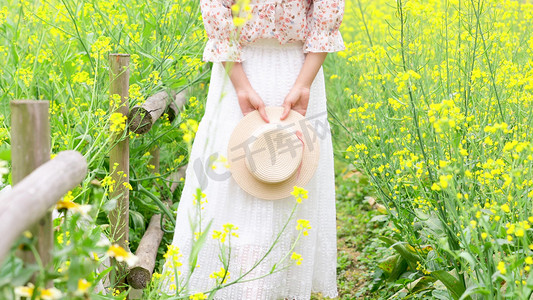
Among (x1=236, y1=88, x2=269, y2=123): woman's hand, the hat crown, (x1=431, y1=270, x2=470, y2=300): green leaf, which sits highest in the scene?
(x1=236, y1=88, x2=269, y2=123): woman's hand

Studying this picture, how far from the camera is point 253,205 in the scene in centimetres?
241

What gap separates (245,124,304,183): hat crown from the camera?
232cm

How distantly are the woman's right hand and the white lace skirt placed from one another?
0.04 m

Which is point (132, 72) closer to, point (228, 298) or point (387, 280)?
point (228, 298)

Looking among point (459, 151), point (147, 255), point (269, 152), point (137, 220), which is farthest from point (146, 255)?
point (459, 151)

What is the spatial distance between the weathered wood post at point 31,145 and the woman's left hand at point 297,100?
125 cm

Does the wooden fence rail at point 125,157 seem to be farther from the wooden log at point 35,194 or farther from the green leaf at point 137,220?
the wooden log at point 35,194

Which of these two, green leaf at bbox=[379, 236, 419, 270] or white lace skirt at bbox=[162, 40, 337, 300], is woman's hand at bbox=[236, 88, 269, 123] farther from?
green leaf at bbox=[379, 236, 419, 270]

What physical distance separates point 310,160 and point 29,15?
115 cm

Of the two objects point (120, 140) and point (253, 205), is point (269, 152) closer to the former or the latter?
point (253, 205)

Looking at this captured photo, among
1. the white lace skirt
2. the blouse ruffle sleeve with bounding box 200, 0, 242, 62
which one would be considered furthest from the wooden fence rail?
the blouse ruffle sleeve with bounding box 200, 0, 242, 62

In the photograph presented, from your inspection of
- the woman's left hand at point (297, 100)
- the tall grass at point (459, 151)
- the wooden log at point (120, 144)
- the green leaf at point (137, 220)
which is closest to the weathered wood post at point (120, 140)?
the wooden log at point (120, 144)

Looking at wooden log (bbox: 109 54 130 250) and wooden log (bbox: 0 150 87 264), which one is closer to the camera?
wooden log (bbox: 0 150 87 264)

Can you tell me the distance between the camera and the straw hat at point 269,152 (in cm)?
233
